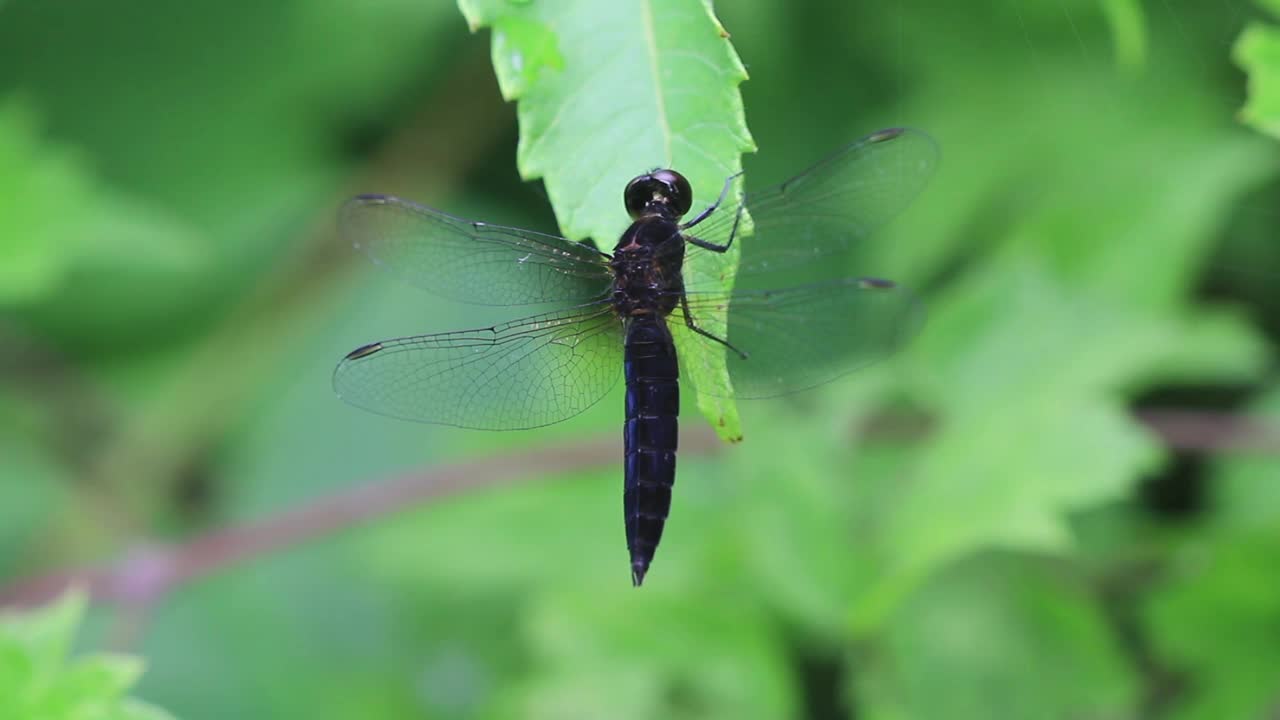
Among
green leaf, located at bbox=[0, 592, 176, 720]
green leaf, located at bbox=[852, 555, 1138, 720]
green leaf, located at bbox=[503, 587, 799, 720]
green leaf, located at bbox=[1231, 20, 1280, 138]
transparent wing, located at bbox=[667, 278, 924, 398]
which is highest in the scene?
green leaf, located at bbox=[1231, 20, 1280, 138]

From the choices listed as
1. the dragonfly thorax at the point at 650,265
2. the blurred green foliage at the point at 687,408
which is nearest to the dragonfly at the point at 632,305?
the dragonfly thorax at the point at 650,265

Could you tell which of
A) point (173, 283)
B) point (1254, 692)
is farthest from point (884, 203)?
point (173, 283)

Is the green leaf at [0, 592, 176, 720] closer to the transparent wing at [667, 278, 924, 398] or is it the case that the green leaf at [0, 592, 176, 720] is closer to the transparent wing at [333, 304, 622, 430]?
the transparent wing at [333, 304, 622, 430]

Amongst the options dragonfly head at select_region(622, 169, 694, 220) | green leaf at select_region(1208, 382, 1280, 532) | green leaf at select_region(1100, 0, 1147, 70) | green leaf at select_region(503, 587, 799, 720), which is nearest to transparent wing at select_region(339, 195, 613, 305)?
dragonfly head at select_region(622, 169, 694, 220)

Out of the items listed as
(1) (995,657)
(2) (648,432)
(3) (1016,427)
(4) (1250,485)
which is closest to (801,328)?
(2) (648,432)

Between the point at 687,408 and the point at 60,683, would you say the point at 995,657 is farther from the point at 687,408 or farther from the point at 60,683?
the point at 60,683

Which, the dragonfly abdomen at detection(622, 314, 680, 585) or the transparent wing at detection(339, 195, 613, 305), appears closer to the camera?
the dragonfly abdomen at detection(622, 314, 680, 585)

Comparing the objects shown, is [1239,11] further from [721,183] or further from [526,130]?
[526,130]
